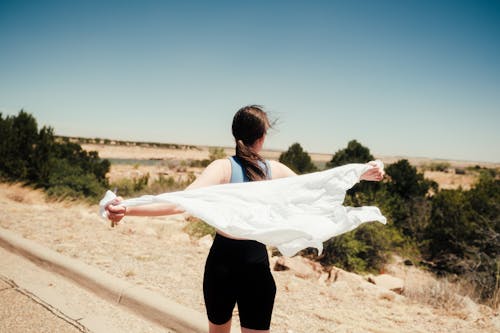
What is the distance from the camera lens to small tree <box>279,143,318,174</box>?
1967cm

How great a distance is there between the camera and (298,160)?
66.2ft

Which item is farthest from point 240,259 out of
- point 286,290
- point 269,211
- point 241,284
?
point 286,290

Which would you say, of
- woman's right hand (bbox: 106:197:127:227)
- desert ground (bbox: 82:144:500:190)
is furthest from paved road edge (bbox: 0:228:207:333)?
desert ground (bbox: 82:144:500:190)

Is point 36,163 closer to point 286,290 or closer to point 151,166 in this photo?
point 286,290

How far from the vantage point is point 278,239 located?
2074 mm

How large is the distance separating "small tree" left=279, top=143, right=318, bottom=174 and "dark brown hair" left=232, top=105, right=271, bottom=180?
17.3 m

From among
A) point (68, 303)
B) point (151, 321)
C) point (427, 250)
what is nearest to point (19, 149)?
point (68, 303)

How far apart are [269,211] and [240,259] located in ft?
1.24

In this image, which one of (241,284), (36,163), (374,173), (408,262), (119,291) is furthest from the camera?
(36,163)

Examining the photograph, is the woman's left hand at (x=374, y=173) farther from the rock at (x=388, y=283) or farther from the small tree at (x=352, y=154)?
the small tree at (x=352, y=154)

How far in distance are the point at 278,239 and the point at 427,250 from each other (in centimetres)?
1292

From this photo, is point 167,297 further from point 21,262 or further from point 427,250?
point 427,250

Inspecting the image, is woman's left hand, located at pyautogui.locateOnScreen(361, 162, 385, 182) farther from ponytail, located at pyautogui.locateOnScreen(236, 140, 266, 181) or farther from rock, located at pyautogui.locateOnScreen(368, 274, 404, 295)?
rock, located at pyautogui.locateOnScreen(368, 274, 404, 295)

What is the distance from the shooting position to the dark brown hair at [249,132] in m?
2.06
